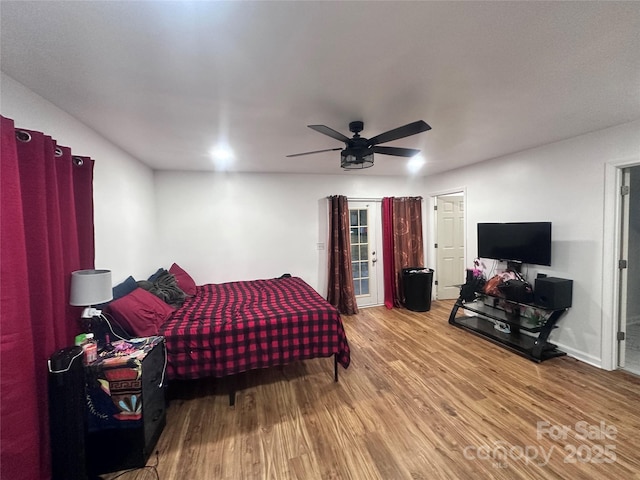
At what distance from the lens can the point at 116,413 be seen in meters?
1.68

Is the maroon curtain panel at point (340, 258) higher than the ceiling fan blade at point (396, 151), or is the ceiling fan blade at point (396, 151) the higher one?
the ceiling fan blade at point (396, 151)

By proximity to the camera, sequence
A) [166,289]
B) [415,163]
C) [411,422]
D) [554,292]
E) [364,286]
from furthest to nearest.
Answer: [364,286], [415,163], [166,289], [554,292], [411,422]

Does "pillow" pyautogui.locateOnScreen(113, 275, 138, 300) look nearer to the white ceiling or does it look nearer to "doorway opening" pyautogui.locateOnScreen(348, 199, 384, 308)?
the white ceiling

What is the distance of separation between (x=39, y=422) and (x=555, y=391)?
3.85 meters

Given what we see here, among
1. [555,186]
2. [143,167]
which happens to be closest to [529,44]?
[555,186]

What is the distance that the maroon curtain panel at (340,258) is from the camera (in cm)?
458

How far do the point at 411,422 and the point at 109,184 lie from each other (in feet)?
11.6

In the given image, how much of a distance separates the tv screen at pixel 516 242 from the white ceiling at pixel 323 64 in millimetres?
1218

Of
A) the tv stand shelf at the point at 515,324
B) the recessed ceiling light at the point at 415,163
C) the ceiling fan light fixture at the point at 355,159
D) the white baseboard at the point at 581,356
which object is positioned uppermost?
the recessed ceiling light at the point at 415,163

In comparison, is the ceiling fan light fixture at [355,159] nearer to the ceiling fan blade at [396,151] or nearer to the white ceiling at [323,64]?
the ceiling fan blade at [396,151]

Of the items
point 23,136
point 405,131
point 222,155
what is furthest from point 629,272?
point 23,136

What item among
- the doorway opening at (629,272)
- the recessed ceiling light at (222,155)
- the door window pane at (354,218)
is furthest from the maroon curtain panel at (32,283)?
the doorway opening at (629,272)

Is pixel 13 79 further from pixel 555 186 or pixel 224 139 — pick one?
pixel 555 186

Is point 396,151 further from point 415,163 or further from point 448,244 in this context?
point 448,244
